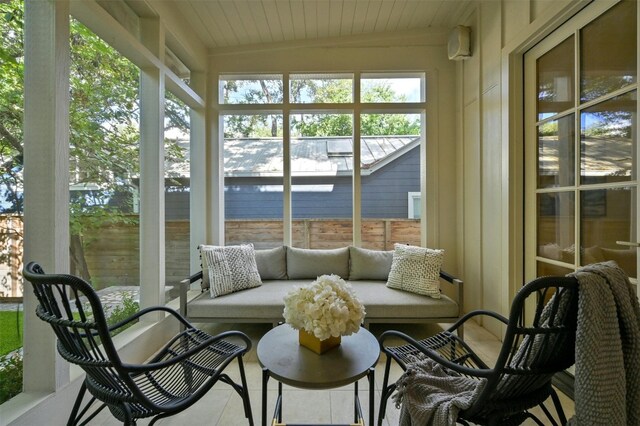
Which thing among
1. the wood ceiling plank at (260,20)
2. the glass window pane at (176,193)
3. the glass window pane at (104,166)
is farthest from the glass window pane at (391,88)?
the glass window pane at (104,166)

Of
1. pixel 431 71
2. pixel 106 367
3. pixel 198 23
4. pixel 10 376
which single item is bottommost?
pixel 10 376

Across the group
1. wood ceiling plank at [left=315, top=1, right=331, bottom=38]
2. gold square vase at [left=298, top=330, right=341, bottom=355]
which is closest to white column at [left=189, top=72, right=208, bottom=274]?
wood ceiling plank at [left=315, top=1, right=331, bottom=38]

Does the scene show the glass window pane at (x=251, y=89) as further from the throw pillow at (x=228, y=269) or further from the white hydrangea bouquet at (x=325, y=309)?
the white hydrangea bouquet at (x=325, y=309)

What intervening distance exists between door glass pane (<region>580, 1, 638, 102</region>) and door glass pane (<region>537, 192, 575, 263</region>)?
2.23 ft

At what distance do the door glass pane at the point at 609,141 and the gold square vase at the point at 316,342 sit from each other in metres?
1.82

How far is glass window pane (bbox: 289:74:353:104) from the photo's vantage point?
11.6 ft

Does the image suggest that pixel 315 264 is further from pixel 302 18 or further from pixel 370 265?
pixel 302 18

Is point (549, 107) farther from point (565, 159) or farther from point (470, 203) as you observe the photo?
point (470, 203)

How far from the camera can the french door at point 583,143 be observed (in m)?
1.61

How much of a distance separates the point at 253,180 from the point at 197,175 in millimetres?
647

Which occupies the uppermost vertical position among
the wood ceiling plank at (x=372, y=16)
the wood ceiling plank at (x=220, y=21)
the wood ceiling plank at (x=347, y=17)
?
the wood ceiling plank at (x=372, y=16)

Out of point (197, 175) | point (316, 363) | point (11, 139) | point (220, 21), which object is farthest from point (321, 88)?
point (316, 363)

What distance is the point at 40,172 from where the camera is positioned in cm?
158

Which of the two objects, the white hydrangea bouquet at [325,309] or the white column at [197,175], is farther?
the white column at [197,175]
